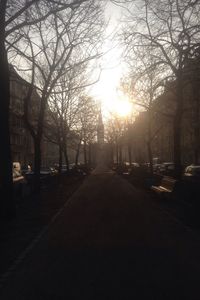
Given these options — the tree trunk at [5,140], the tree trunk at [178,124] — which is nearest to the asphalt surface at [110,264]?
the tree trunk at [5,140]

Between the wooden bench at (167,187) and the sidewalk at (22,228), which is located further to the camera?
the wooden bench at (167,187)

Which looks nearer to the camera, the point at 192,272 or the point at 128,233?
the point at 192,272

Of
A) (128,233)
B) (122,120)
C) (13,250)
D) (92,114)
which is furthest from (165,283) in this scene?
(122,120)

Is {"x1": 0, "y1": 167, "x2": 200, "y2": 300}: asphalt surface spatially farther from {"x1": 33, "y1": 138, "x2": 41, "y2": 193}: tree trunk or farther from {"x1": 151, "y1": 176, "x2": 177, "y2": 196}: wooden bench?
{"x1": 33, "y1": 138, "x2": 41, "y2": 193}: tree trunk

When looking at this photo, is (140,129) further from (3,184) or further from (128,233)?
(128,233)

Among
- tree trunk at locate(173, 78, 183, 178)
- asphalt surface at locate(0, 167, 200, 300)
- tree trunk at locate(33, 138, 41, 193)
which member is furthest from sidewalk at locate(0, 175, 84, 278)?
tree trunk at locate(173, 78, 183, 178)

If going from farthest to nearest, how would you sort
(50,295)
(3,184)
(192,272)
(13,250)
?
(3,184) < (13,250) < (192,272) < (50,295)

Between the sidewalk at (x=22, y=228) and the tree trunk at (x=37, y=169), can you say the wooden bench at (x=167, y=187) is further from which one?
the tree trunk at (x=37, y=169)

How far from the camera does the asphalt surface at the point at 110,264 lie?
309 inches

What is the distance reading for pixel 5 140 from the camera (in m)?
18.8

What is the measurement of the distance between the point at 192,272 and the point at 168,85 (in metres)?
25.3

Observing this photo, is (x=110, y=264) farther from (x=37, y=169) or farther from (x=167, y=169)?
(x=167, y=169)

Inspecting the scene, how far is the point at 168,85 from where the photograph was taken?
33625mm

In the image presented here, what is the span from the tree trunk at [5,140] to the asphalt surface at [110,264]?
2703mm
